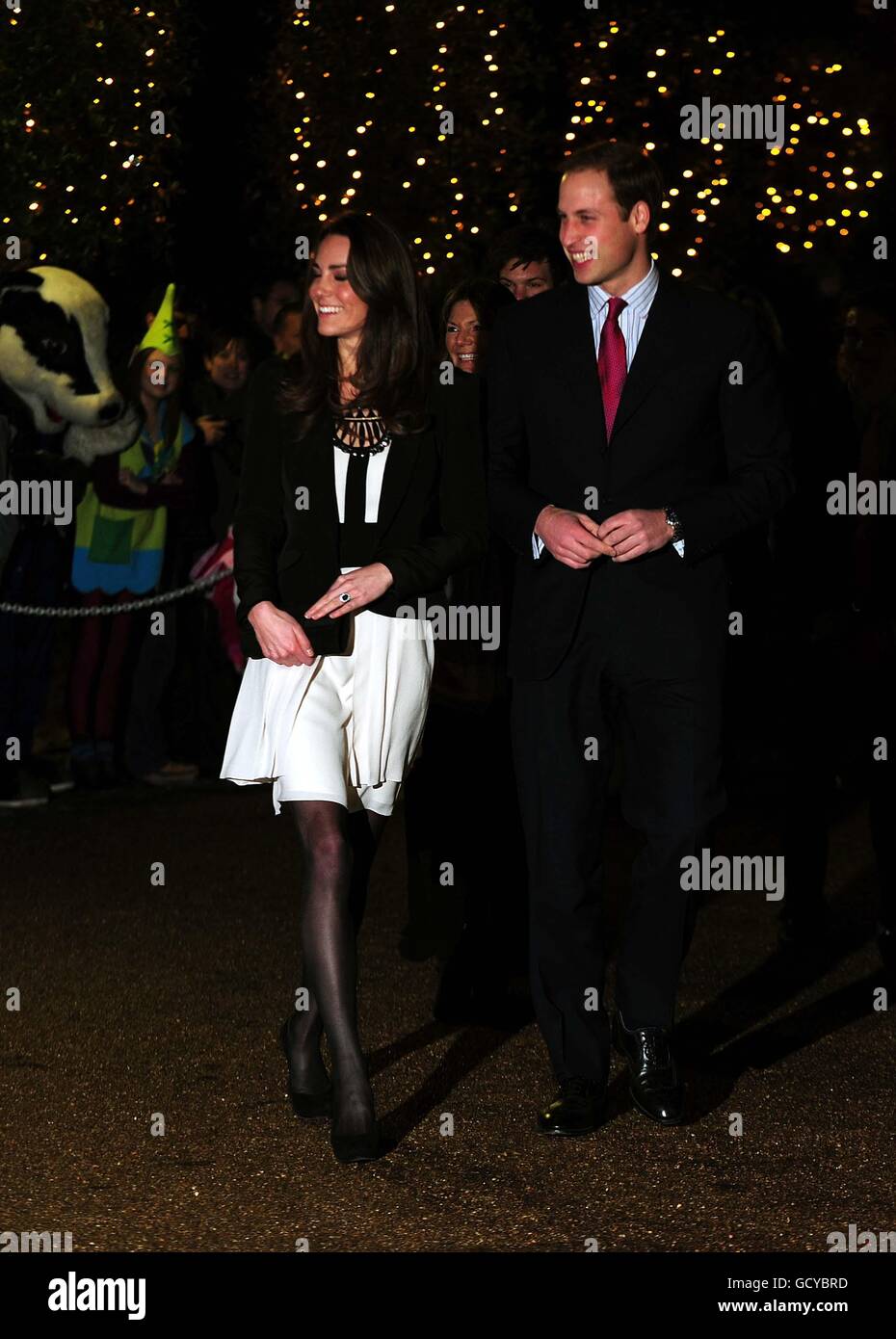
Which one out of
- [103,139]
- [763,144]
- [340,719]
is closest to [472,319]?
[340,719]

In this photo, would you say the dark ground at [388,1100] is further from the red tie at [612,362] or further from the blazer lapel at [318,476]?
the red tie at [612,362]

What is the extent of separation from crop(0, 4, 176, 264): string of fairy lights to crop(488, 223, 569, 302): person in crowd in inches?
215

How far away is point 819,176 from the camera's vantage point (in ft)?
57.7

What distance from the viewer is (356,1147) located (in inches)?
219

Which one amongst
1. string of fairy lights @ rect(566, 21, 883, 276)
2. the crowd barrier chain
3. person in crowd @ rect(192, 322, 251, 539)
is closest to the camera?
the crowd barrier chain

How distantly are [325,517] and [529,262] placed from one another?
188cm

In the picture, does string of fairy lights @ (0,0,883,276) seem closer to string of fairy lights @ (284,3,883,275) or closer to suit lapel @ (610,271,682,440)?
string of fairy lights @ (284,3,883,275)

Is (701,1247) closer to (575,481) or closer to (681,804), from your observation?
(681,804)

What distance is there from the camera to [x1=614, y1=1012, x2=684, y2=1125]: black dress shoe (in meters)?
5.93

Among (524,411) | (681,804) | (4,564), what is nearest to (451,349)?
(524,411)

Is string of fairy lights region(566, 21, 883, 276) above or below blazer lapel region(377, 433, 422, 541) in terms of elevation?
above

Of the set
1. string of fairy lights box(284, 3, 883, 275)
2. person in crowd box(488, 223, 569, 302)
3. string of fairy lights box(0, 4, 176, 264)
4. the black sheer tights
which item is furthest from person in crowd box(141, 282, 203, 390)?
the black sheer tights

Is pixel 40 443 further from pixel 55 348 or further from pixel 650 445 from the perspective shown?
pixel 650 445

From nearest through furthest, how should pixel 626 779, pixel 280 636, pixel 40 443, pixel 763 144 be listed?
pixel 280 636, pixel 626 779, pixel 40 443, pixel 763 144
